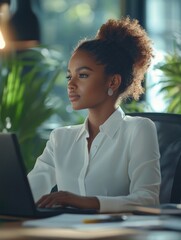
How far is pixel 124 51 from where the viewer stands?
3312 mm

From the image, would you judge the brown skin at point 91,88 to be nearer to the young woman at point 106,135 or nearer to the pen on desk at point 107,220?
the young woman at point 106,135

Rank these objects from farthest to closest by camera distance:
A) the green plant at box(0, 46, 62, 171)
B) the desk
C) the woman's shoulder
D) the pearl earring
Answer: the green plant at box(0, 46, 62, 171)
the pearl earring
the woman's shoulder
the desk

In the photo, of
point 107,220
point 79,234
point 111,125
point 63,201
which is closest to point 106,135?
point 111,125

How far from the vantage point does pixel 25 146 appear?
16.3 ft

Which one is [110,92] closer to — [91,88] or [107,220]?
[91,88]

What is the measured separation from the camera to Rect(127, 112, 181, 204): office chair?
320 centimetres

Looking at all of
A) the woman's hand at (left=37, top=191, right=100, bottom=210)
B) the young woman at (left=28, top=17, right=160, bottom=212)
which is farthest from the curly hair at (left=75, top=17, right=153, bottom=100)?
the woman's hand at (left=37, top=191, right=100, bottom=210)

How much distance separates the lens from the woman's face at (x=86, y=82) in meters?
3.16

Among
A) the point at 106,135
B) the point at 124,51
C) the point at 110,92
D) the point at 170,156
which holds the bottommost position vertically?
the point at 170,156

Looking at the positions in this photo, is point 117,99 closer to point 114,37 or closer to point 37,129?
point 114,37

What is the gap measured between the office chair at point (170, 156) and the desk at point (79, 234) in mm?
966

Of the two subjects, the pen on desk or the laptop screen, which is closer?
the pen on desk

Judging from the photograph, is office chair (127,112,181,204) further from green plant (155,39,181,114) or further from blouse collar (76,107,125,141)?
green plant (155,39,181,114)

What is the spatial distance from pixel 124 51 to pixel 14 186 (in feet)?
3.03
